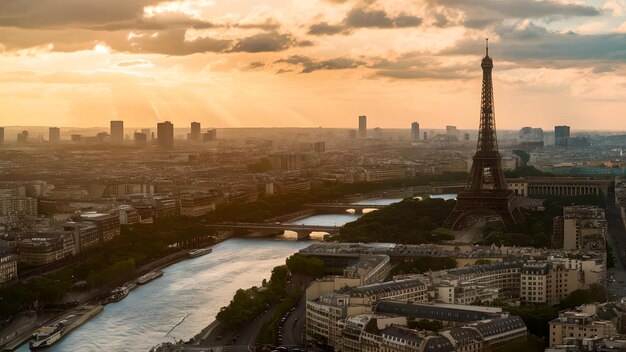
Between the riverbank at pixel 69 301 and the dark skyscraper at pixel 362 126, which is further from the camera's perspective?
the dark skyscraper at pixel 362 126

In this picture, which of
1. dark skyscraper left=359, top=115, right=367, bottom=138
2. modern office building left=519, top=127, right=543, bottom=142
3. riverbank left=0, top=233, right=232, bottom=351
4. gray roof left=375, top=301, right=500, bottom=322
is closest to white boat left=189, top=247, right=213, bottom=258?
riverbank left=0, top=233, right=232, bottom=351

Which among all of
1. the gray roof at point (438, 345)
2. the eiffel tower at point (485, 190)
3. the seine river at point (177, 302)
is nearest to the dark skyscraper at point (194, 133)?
the eiffel tower at point (485, 190)

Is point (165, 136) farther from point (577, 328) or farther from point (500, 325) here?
point (577, 328)

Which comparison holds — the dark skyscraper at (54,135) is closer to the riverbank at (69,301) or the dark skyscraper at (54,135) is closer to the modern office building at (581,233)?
the riverbank at (69,301)

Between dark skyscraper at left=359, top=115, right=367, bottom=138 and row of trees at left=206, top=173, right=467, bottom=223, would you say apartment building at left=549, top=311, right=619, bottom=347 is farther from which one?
dark skyscraper at left=359, top=115, right=367, bottom=138

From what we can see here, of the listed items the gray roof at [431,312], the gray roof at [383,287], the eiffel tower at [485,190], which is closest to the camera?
the gray roof at [431,312]

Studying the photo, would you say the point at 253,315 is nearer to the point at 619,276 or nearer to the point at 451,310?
the point at 451,310
